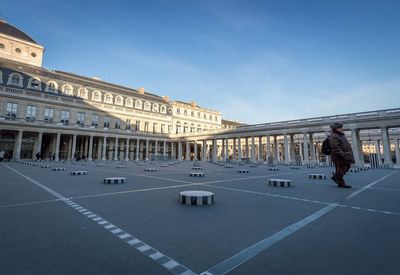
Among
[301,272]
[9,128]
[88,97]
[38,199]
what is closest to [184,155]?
[88,97]

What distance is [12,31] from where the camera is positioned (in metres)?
49.2

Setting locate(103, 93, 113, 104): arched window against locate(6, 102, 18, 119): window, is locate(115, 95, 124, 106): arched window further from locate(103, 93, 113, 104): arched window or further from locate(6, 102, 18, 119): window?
locate(6, 102, 18, 119): window

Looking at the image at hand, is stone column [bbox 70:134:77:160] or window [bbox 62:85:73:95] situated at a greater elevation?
window [bbox 62:85:73:95]

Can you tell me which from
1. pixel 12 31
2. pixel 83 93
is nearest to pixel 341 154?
pixel 83 93

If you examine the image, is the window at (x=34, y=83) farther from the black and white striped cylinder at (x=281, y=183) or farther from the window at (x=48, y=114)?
the black and white striped cylinder at (x=281, y=183)

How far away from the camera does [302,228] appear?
4.11m

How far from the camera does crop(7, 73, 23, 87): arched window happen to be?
1612 inches

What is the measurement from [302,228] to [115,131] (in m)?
55.0

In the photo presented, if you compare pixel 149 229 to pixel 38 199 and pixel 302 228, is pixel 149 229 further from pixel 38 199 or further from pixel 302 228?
pixel 38 199

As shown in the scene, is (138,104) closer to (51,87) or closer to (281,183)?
(51,87)

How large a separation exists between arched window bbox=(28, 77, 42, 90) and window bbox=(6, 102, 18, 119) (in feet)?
17.4

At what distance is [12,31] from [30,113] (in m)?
24.9

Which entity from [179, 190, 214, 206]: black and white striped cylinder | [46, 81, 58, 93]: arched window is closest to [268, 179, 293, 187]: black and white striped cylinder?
[179, 190, 214, 206]: black and white striped cylinder

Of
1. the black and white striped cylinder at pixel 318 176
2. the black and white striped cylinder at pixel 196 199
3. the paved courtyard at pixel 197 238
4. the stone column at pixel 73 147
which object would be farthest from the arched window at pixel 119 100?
the black and white striped cylinder at pixel 196 199
